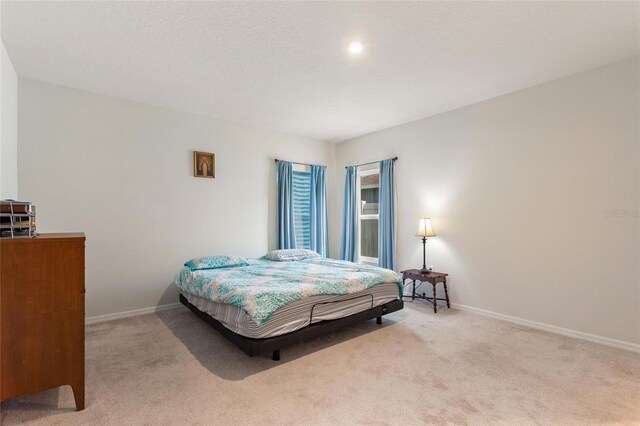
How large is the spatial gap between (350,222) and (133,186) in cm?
322

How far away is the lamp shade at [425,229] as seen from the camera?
4.07 metres

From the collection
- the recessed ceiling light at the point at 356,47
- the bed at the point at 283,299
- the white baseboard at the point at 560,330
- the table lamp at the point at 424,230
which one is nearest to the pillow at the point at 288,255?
the bed at the point at 283,299

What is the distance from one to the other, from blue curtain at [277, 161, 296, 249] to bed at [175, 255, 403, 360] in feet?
3.71

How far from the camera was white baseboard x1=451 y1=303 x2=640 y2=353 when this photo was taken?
108 inches

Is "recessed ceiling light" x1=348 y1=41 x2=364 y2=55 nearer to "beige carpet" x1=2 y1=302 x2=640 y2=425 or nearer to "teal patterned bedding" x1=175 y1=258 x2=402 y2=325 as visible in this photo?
"teal patterned bedding" x1=175 y1=258 x2=402 y2=325

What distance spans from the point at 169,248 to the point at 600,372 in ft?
14.5

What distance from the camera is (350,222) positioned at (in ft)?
17.5

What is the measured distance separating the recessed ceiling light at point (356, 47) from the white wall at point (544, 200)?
200cm

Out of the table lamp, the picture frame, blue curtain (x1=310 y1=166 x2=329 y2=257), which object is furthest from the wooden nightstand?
the picture frame

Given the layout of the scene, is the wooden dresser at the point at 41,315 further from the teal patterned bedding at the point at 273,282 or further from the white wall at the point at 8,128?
the white wall at the point at 8,128

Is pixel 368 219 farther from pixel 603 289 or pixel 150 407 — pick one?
pixel 150 407

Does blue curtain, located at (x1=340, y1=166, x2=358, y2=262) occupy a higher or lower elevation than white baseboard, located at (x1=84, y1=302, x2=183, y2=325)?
higher

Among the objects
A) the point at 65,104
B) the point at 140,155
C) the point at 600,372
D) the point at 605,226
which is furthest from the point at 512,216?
the point at 65,104

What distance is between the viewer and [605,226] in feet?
9.50
